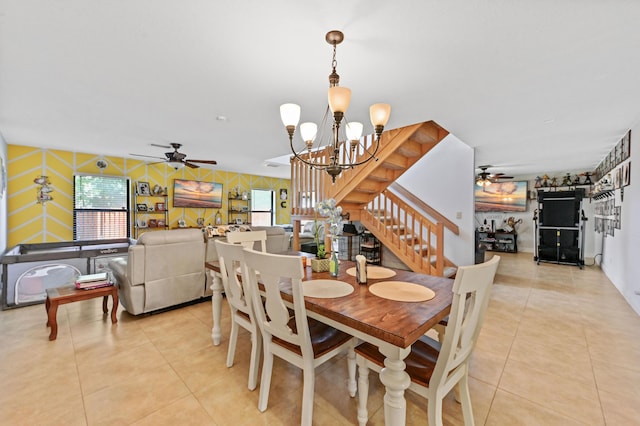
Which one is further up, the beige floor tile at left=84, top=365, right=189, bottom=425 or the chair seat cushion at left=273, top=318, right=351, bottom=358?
the chair seat cushion at left=273, top=318, right=351, bottom=358

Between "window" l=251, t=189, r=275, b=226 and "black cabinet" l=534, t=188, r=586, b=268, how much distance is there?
733 centimetres

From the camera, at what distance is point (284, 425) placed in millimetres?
1568

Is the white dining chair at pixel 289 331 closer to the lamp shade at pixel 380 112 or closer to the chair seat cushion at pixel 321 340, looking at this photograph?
the chair seat cushion at pixel 321 340

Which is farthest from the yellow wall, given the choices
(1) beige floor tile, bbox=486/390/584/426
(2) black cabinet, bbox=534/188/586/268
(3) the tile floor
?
(2) black cabinet, bbox=534/188/586/268

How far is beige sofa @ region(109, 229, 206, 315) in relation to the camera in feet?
9.93

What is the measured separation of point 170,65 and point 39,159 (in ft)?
16.2

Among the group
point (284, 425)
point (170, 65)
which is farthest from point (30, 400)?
point (170, 65)

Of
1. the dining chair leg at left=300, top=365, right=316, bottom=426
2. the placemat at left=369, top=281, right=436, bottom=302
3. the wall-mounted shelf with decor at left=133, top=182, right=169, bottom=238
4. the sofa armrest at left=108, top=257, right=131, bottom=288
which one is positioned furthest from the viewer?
the wall-mounted shelf with decor at left=133, top=182, right=169, bottom=238

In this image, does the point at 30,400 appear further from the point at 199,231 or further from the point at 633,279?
the point at 633,279

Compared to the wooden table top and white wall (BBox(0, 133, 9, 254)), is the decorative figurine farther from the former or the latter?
white wall (BBox(0, 133, 9, 254))

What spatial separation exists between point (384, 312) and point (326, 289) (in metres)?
0.46

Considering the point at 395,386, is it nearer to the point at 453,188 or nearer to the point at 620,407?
the point at 620,407

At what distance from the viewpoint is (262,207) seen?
8891 mm

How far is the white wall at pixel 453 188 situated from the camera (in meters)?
4.70
